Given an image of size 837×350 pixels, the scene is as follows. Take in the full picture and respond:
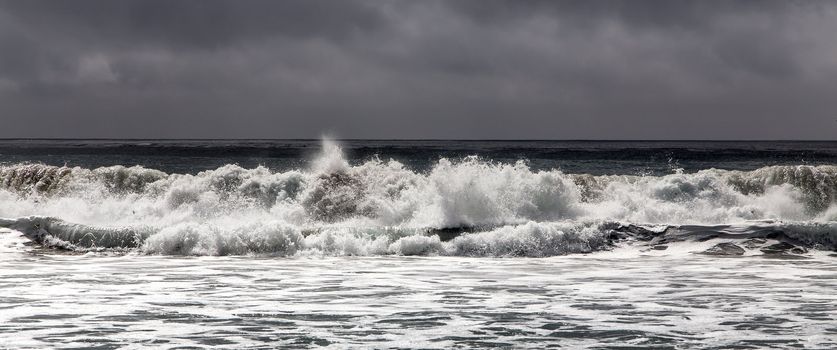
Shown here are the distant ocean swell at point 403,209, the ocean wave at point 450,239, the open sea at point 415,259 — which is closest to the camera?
the open sea at point 415,259

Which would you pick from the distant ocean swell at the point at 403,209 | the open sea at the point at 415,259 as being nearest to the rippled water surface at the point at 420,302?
the open sea at the point at 415,259

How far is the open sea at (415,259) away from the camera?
31.7 feet

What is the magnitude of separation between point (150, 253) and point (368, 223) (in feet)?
16.3

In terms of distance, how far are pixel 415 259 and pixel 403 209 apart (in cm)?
453

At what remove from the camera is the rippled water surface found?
9.27 meters

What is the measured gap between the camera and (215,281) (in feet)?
43.9

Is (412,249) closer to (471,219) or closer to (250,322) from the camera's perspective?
(471,219)

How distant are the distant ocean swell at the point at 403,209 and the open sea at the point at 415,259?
0.05 meters

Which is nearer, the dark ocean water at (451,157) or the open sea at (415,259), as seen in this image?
the open sea at (415,259)

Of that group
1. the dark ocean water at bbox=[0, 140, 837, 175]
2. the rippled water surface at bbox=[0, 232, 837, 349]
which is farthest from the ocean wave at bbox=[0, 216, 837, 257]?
the dark ocean water at bbox=[0, 140, 837, 175]

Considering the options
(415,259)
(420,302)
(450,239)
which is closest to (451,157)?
(450,239)

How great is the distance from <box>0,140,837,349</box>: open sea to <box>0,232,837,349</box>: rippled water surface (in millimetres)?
44

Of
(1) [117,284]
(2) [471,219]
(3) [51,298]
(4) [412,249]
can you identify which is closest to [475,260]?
(4) [412,249]

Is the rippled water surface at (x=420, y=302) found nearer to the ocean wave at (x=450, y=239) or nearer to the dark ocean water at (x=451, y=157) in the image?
the ocean wave at (x=450, y=239)
